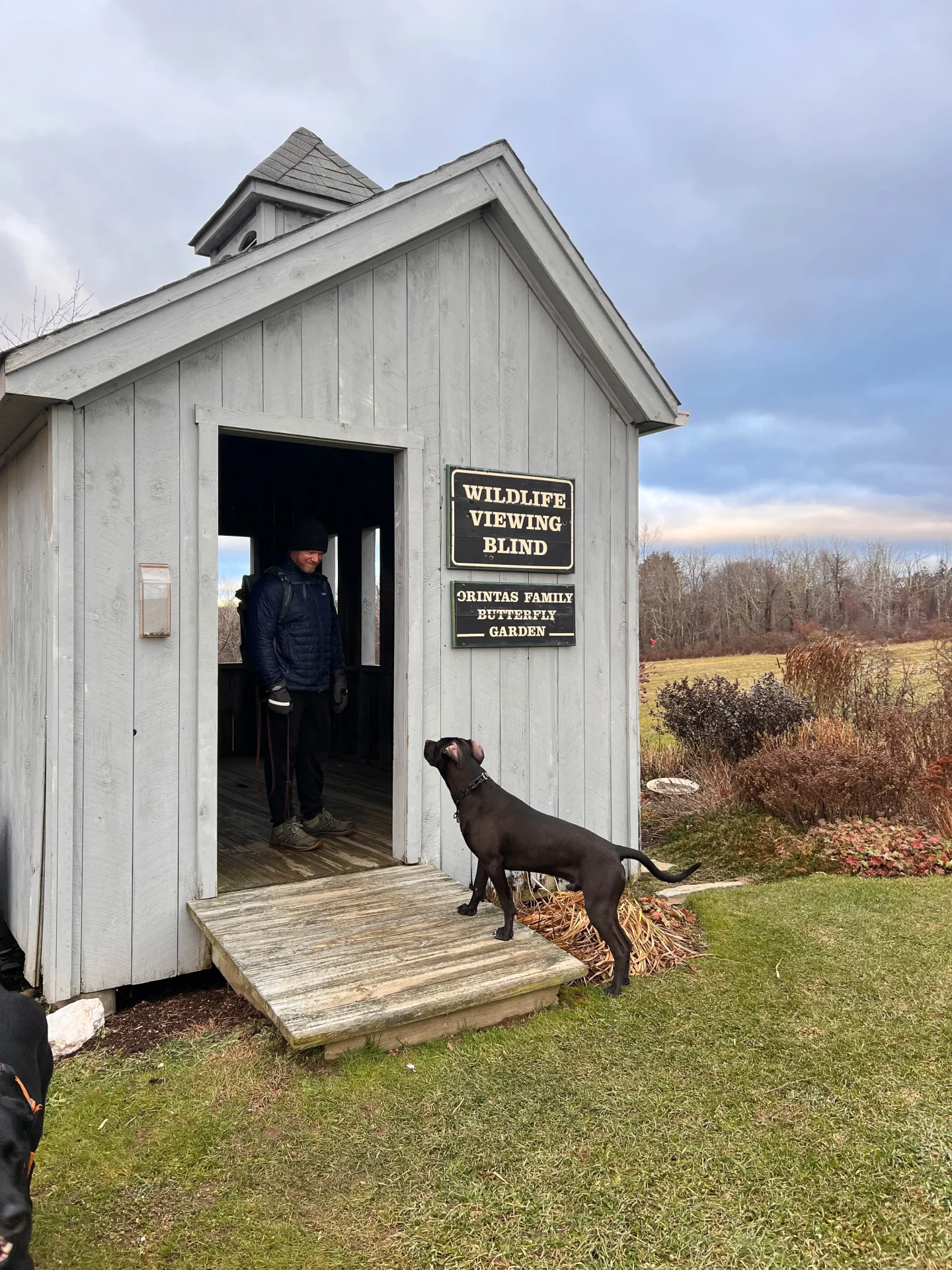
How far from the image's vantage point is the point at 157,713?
443cm

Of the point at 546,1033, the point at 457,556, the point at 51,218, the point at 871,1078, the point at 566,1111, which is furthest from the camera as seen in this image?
the point at 51,218

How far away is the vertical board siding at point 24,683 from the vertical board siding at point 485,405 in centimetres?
255

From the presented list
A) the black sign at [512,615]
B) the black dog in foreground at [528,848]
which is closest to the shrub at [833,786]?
the black sign at [512,615]

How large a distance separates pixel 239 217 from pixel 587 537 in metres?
5.37

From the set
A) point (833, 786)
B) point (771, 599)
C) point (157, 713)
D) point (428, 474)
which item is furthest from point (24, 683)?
point (771, 599)

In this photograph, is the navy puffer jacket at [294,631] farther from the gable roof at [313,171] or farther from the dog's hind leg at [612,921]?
the gable roof at [313,171]

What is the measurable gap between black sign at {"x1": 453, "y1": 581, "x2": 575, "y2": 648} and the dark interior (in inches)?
158

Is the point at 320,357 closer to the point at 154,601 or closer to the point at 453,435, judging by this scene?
the point at 453,435

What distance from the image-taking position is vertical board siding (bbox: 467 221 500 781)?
5.50 metres

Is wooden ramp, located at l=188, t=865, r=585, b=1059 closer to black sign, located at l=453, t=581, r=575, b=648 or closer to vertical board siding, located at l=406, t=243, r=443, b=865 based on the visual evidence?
vertical board siding, located at l=406, t=243, r=443, b=865

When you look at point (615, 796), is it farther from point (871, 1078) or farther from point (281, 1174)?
point (281, 1174)

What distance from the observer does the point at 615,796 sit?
242 inches

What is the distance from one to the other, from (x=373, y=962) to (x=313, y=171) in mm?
7670

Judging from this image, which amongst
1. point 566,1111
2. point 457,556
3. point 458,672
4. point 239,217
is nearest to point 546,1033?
point 566,1111
